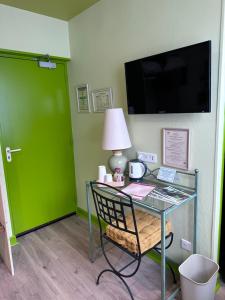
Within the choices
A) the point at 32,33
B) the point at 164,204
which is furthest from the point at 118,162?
the point at 32,33

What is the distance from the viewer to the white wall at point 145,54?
154 cm

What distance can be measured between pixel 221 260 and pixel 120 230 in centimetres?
84

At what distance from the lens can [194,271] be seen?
1.68 metres

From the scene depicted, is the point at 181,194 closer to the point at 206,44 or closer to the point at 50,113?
the point at 206,44

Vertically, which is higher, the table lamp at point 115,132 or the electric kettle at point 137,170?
the table lamp at point 115,132

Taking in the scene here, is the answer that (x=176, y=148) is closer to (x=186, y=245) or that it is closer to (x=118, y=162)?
(x=118, y=162)

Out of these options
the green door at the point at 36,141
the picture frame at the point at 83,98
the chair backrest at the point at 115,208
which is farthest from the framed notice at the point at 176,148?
the green door at the point at 36,141

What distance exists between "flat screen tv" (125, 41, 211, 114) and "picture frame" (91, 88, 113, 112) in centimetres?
38

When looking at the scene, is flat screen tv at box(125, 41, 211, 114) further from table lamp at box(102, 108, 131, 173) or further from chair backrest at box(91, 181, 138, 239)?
chair backrest at box(91, 181, 138, 239)

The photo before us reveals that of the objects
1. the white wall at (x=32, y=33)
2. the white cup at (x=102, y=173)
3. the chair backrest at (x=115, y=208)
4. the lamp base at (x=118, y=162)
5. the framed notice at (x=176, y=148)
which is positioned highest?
the white wall at (x=32, y=33)

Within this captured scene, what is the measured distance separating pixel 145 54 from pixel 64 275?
2.06m

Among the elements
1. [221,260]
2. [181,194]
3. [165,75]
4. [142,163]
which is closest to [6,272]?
[142,163]

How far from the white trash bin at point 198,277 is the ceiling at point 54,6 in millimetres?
2522

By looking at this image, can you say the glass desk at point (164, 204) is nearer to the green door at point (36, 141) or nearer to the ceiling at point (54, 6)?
the green door at point (36, 141)
